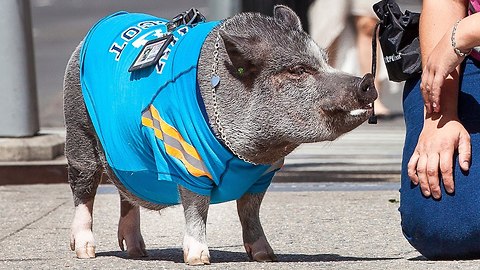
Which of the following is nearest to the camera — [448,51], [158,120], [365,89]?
[365,89]

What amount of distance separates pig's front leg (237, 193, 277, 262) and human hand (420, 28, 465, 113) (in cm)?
79

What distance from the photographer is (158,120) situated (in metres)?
4.61

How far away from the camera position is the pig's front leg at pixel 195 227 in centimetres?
462

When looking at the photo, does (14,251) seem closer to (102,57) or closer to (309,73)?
(102,57)

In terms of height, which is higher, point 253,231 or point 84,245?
point 253,231

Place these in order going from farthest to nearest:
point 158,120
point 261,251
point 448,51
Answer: point 261,251
point 158,120
point 448,51

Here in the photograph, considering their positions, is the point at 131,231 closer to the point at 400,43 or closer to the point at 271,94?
the point at 271,94

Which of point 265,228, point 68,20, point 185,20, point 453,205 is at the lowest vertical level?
point 68,20

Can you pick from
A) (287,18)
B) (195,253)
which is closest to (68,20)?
(287,18)

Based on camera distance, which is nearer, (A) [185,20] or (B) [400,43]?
(B) [400,43]

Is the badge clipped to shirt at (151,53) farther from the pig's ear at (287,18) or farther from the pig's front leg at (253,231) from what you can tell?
the pig's front leg at (253,231)

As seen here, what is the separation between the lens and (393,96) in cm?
1209

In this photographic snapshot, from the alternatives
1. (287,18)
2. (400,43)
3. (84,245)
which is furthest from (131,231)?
(400,43)

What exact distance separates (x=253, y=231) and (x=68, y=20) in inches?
485
